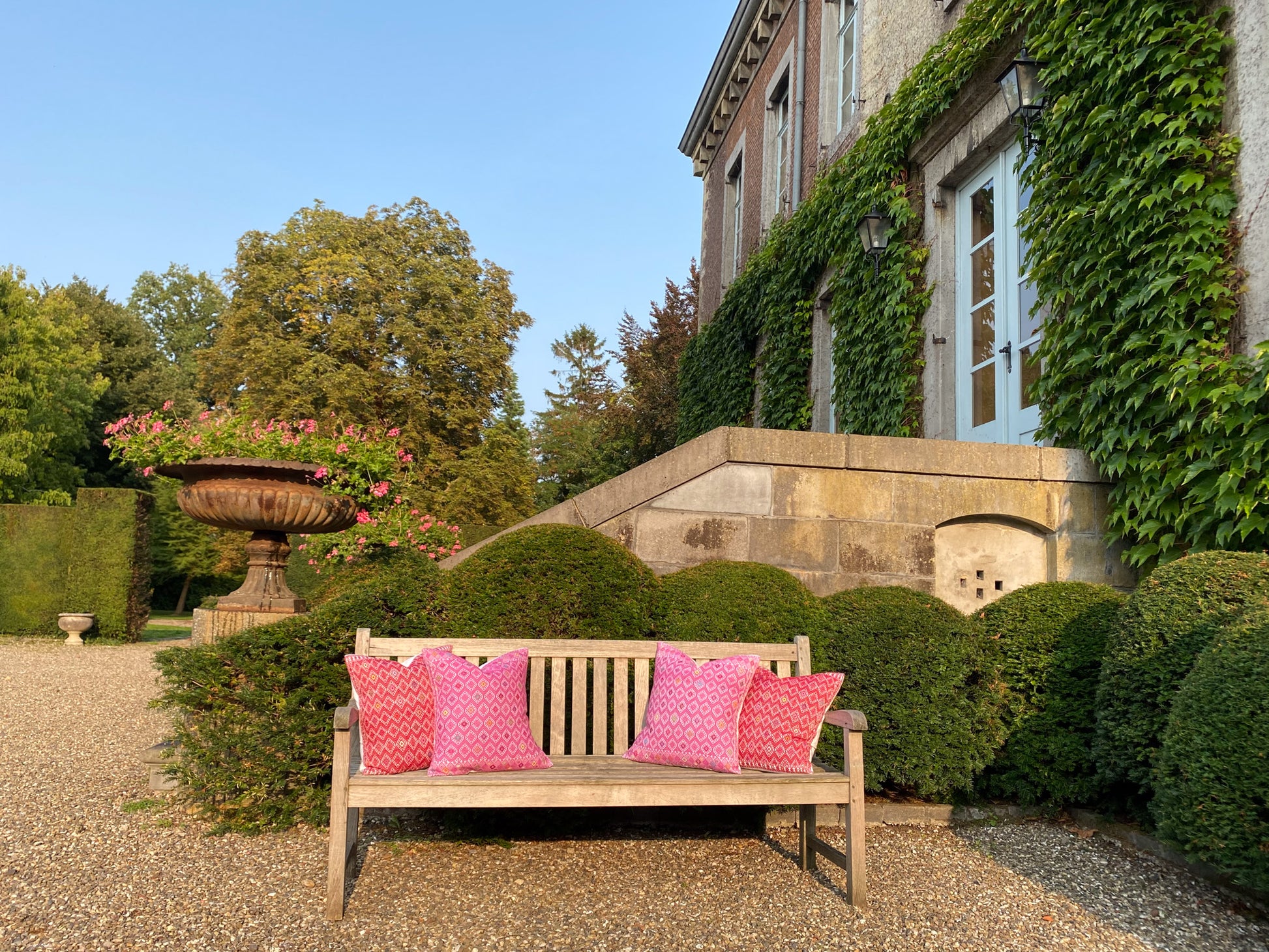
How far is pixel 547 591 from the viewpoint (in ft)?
13.2

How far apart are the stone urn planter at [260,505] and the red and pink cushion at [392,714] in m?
2.72

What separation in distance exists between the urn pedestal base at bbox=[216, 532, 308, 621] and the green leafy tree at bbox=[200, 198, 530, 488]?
14684 mm

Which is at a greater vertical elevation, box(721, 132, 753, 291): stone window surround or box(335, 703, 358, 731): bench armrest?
box(721, 132, 753, 291): stone window surround

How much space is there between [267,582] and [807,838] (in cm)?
411

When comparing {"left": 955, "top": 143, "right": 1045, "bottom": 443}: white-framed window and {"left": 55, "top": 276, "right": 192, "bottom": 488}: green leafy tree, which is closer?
{"left": 955, "top": 143, "right": 1045, "bottom": 443}: white-framed window

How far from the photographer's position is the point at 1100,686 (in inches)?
144

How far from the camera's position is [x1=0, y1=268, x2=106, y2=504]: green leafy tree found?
839 inches

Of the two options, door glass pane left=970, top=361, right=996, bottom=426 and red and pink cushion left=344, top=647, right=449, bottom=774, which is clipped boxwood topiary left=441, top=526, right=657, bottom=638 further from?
door glass pane left=970, top=361, right=996, bottom=426

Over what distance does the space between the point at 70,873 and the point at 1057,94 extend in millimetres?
6486

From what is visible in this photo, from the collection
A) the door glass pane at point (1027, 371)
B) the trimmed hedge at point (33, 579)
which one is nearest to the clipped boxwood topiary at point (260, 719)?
the door glass pane at point (1027, 371)

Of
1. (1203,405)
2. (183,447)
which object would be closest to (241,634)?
(183,447)

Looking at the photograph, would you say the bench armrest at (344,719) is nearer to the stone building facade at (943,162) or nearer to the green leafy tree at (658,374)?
the stone building facade at (943,162)

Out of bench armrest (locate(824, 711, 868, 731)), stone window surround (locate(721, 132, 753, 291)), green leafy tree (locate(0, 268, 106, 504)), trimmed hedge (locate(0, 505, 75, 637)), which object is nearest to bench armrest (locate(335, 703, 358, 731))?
bench armrest (locate(824, 711, 868, 731))

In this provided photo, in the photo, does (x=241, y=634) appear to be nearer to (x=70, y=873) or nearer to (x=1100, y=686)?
(x=70, y=873)
